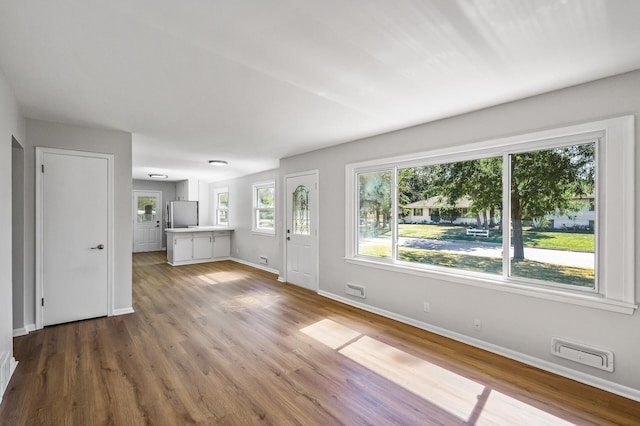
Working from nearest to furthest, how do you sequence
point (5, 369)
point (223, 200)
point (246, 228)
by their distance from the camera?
point (5, 369), point (246, 228), point (223, 200)

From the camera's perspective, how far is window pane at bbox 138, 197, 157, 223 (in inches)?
393

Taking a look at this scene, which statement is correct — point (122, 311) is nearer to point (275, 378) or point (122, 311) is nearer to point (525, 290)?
point (275, 378)

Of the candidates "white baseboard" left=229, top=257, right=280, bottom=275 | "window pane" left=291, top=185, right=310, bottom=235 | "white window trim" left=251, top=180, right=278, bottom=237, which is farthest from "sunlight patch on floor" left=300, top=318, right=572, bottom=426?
"white window trim" left=251, top=180, right=278, bottom=237

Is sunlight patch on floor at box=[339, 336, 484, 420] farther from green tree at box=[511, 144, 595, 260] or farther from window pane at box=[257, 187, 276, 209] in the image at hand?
window pane at box=[257, 187, 276, 209]

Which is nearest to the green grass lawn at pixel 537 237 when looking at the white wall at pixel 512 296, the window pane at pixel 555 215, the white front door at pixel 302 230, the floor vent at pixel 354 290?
the window pane at pixel 555 215

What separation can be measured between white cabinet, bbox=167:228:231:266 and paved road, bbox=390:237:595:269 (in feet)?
18.8

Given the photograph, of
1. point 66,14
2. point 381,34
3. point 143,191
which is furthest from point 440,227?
point 143,191

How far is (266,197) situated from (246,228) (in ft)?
3.70

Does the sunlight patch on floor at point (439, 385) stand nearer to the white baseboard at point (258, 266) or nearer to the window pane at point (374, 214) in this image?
the window pane at point (374, 214)

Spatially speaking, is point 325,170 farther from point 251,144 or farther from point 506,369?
point 506,369

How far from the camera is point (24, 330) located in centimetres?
336

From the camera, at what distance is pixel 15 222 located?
3326 millimetres

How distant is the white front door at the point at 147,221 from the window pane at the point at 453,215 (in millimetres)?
9108

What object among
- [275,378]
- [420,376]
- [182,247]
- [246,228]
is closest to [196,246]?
[182,247]
